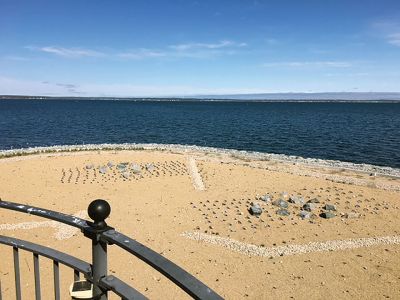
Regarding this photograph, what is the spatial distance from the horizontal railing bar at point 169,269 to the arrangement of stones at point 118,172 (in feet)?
69.5

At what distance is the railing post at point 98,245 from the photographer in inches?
99.3

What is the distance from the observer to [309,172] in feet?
90.4

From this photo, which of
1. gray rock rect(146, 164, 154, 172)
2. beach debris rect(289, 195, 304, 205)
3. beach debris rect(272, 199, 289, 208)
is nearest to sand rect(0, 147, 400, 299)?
gray rock rect(146, 164, 154, 172)

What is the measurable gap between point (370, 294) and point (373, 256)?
2.98m

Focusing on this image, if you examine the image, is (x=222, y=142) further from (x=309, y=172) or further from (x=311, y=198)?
(x=311, y=198)

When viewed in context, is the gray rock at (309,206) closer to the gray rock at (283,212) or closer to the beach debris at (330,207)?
the beach debris at (330,207)

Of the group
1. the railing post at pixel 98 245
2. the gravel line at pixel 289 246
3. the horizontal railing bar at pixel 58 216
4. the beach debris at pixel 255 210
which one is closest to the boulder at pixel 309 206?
the beach debris at pixel 255 210

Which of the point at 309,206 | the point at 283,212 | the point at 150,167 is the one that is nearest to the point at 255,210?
the point at 283,212

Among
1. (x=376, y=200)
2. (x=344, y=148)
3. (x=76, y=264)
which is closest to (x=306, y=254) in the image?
(x=376, y=200)

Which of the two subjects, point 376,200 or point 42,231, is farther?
point 376,200

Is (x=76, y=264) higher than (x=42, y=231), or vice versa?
(x=76, y=264)

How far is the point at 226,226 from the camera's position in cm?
1605

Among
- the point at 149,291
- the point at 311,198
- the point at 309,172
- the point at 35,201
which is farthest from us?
the point at 309,172

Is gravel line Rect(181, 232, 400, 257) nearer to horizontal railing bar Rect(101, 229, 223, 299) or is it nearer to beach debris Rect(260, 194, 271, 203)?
beach debris Rect(260, 194, 271, 203)
